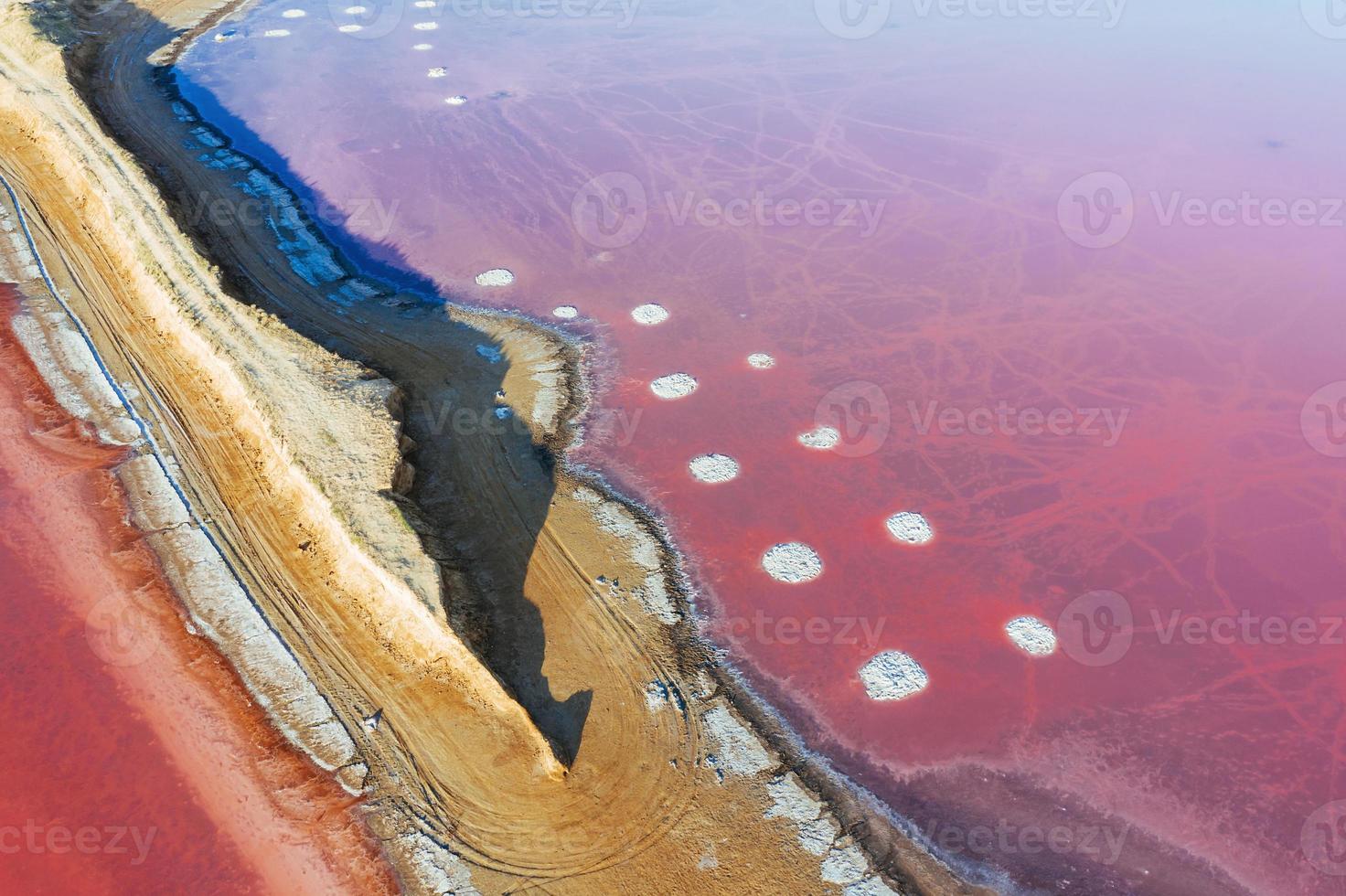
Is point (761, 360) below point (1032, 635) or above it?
above

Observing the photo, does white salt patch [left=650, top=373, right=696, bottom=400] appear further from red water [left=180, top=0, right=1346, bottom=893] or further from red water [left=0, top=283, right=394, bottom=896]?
red water [left=0, top=283, right=394, bottom=896]

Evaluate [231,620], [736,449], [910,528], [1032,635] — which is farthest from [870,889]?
[231,620]

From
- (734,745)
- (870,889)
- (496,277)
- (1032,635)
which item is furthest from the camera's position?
(496,277)

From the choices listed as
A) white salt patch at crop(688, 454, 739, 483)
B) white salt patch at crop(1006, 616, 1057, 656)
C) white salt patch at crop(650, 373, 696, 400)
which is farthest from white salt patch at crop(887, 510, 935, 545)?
white salt patch at crop(650, 373, 696, 400)

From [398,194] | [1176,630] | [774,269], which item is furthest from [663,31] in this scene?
[1176,630]

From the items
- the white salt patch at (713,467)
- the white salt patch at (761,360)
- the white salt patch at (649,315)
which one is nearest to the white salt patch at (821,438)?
the white salt patch at (713,467)

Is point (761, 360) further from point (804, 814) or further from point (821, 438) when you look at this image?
point (804, 814)
